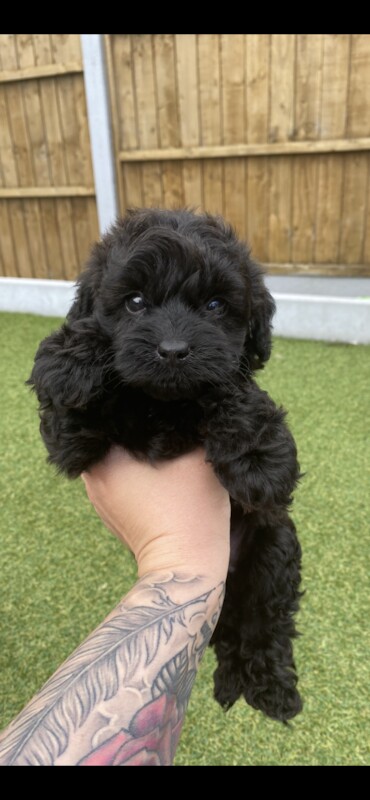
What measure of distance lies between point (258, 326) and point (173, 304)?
17.8 inches

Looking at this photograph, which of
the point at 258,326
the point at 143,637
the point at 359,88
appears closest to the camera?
the point at 143,637

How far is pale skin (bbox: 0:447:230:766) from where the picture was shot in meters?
0.94

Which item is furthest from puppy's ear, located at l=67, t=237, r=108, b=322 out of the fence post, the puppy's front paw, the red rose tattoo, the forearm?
the fence post

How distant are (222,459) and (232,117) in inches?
206

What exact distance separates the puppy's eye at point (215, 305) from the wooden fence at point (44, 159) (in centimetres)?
555

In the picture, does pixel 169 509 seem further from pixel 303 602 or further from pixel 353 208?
pixel 353 208

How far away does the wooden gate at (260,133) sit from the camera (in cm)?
523

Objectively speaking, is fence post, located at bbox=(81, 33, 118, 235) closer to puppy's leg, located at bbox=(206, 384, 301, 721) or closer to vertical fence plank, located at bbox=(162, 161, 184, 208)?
vertical fence plank, located at bbox=(162, 161, 184, 208)

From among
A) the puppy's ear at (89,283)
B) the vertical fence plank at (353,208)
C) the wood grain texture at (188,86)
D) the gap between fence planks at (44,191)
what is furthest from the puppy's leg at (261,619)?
the gap between fence planks at (44,191)

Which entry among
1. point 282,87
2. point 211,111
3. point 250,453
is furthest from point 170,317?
point 211,111

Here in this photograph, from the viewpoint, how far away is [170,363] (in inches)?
52.8

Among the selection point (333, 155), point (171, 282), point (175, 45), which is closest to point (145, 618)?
point (171, 282)

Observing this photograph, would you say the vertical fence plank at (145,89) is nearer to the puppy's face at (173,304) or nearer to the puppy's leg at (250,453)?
the puppy's face at (173,304)
